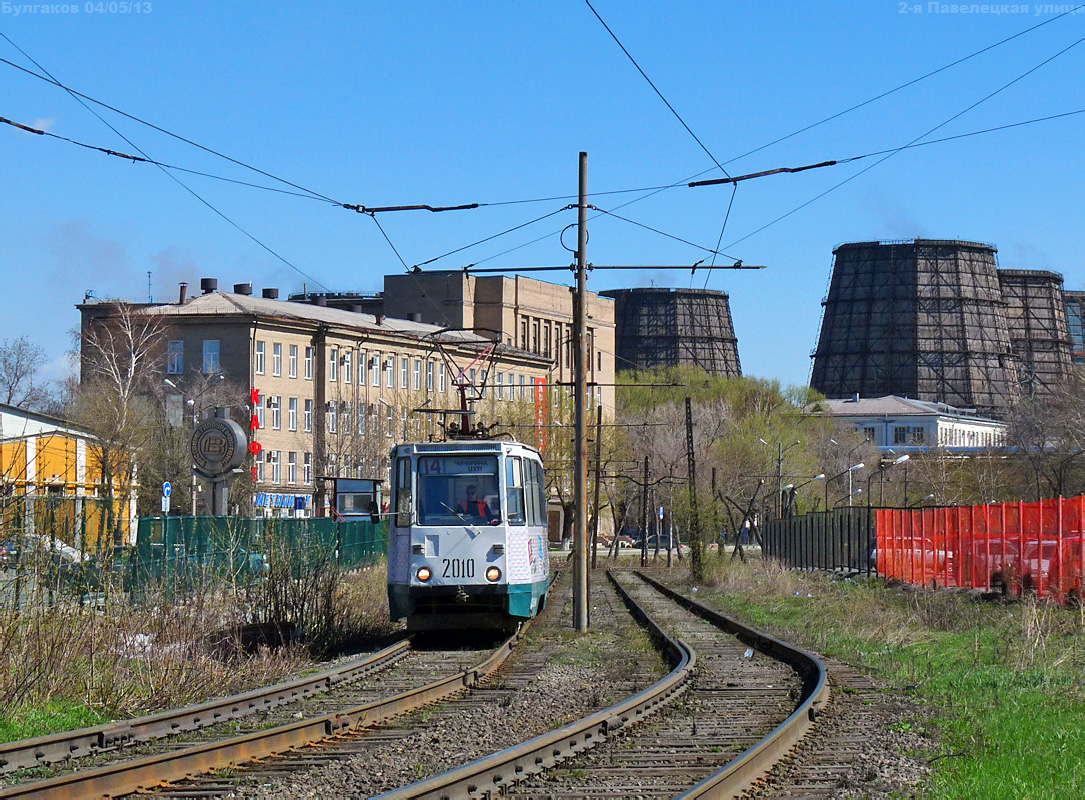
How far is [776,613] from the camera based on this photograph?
27734 mm

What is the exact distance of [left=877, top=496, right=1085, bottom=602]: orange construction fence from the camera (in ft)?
78.5

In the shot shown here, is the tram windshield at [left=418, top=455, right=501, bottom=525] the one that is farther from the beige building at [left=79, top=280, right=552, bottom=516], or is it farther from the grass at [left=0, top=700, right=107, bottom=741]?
the beige building at [left=79, top=280, right=552, bottom=516]

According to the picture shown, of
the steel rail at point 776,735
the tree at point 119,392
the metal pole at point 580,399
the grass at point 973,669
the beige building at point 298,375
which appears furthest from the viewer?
the beige building at point 298,375

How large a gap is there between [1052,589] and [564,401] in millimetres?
57292

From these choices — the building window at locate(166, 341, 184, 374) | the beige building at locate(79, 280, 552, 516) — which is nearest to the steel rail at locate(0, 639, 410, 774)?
the beige building at locate(79, 280, 552, 516)

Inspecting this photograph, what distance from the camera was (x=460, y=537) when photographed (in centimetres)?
2028

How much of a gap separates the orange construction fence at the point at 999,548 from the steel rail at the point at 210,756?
45.4 feet

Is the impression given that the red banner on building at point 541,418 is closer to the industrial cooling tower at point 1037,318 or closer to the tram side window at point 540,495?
the tram side window at point 540,495

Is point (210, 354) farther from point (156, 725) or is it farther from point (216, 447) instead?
point (156, 725)

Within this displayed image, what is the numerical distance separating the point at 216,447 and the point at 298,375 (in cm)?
6779

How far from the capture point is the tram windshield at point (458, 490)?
20422 millimetres

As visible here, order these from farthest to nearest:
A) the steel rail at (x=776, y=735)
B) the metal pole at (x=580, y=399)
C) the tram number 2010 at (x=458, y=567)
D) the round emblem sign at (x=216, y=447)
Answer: the metal pole at (x=580, y=399) < the tram number 2010 at (x=458, y=567) < the round emblem sign at (x=216, y=447) < the steel rail at (x=776, y=735)

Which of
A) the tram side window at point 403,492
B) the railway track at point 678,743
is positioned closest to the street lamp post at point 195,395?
the tram side window at point 403,492

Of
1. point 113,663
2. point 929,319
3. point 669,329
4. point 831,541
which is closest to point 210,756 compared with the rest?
point 113,663
